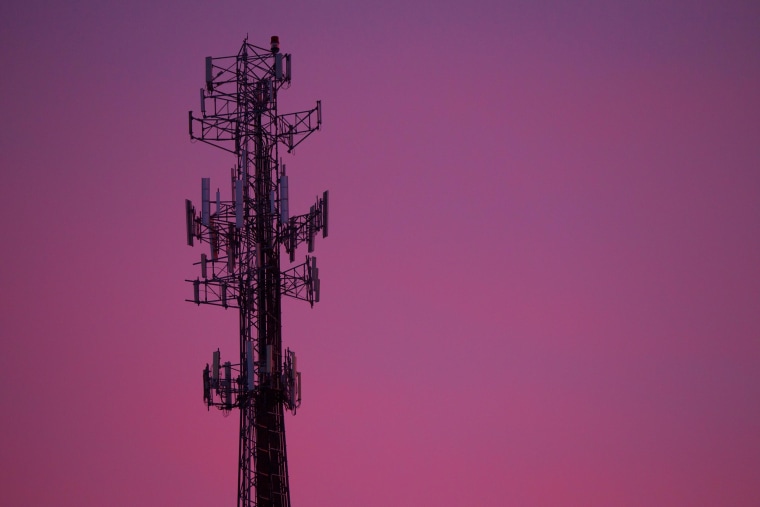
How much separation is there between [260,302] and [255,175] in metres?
3.90

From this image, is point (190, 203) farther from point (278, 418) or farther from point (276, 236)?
point (278, 418)

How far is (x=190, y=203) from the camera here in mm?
51031

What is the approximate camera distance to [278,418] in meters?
50.8

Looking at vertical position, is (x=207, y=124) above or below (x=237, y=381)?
above

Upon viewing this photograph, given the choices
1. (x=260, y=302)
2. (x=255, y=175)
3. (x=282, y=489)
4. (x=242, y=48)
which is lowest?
(x=282, y=489)

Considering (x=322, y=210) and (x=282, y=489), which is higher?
(x=322, y=210)

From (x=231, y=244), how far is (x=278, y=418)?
207 inches

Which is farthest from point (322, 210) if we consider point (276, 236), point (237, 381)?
point (237, 381)

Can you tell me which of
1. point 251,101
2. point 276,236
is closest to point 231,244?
point 276,236

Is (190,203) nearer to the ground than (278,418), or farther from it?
farther from it

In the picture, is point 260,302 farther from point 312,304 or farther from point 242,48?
point 242,48

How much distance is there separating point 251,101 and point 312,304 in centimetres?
650

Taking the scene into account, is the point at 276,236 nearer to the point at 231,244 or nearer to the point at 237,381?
the point at 231,244

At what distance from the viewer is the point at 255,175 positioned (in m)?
52.3
